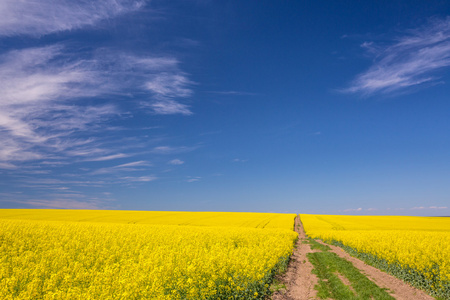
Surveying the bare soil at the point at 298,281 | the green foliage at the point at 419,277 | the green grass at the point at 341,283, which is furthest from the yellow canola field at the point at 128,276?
the green foliage at the point at 419,277

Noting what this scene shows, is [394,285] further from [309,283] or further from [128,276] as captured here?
[128,276]

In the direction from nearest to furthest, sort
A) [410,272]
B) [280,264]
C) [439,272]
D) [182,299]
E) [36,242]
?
[182,299] → [439,272] → [410,272] → [280,264] → [36,242]

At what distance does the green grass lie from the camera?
11875 mm

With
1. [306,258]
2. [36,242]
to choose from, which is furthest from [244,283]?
[36,242]

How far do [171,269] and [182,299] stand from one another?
6.02 ft

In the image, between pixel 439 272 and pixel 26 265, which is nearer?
pixel 26 265

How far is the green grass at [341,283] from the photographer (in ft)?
39.0

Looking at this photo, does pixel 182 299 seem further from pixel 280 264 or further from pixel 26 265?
pixel 280 264

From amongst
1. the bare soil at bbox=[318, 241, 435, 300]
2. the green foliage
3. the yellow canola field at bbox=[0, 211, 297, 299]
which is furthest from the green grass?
the yellow canola field at bbox=[0, 211, 297, 299]

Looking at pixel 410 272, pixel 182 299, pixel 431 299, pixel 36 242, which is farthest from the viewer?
pixel 36 242

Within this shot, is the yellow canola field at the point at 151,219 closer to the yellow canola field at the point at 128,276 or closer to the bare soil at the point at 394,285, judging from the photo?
the bare soil at the point at 394,285

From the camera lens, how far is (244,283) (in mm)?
9352

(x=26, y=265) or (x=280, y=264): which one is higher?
(x=26, y=265)

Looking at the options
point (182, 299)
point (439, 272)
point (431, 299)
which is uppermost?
point (182, 299)
